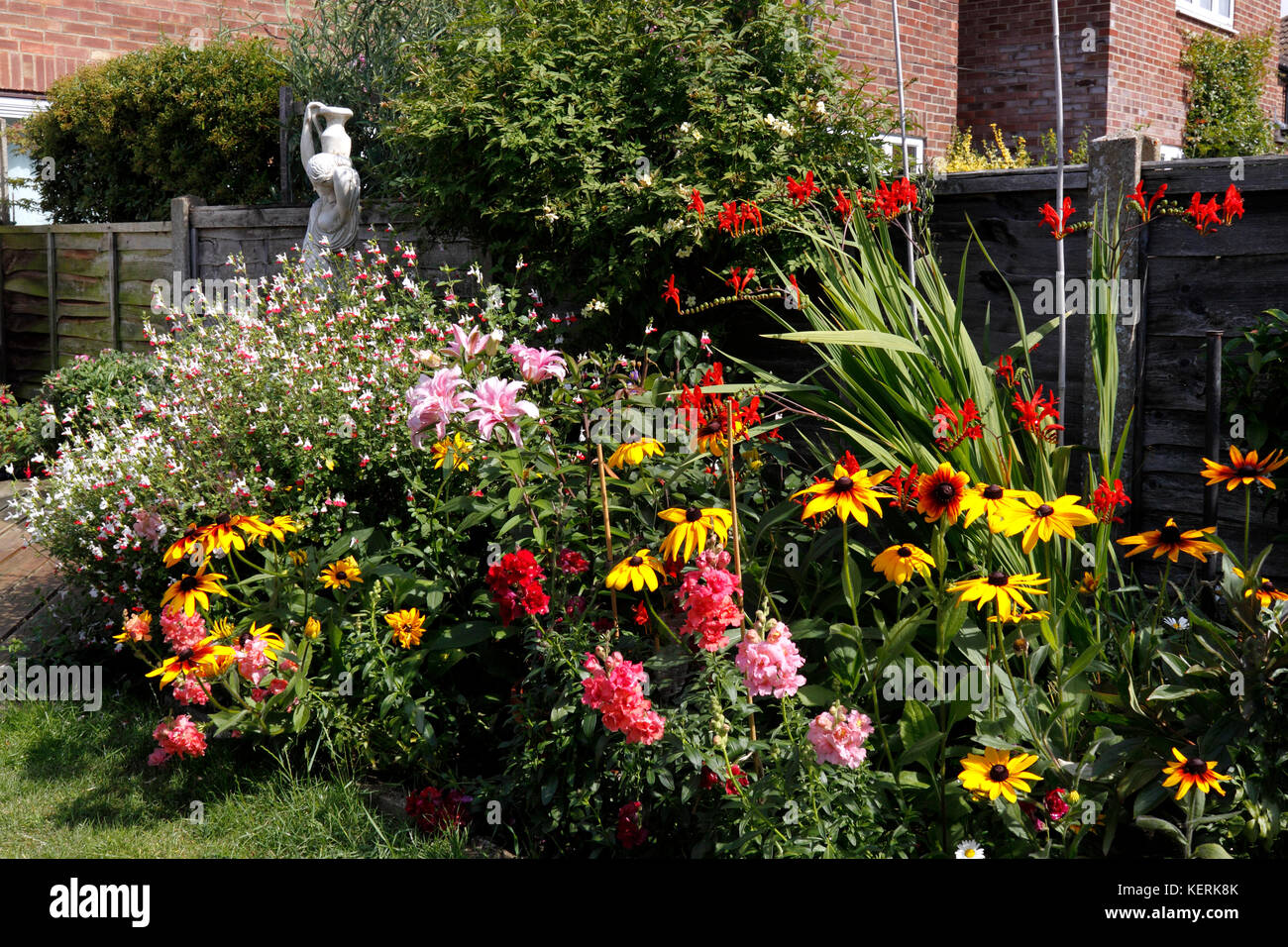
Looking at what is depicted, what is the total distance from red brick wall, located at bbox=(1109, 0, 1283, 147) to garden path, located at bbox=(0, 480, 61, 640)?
938 cm

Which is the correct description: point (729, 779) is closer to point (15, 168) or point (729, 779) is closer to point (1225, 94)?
point (15, 168)

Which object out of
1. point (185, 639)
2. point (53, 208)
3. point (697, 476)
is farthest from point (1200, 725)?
point (53, 208)

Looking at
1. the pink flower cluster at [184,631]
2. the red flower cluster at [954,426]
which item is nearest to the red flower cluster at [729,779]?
the red flower cluster at [954,426]

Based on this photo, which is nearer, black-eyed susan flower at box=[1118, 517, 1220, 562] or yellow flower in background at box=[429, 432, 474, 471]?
black-eyed susan flower at box=[1118, 517, 1220, 562]

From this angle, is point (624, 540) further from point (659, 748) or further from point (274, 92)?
point (274, 92)

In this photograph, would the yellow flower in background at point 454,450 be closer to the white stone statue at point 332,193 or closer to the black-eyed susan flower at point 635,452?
the black-eyed susan flower at point 635,452

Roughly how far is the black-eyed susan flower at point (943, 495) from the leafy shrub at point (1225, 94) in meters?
10.8

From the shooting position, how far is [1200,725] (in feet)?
7.88

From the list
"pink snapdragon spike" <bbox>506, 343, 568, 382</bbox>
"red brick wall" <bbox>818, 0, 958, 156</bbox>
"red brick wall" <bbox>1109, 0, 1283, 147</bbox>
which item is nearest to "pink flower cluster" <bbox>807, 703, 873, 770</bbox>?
"pink snapdragon spike" <bbox>506, 343, 568, 382</bbox>

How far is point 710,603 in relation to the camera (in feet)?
7.90

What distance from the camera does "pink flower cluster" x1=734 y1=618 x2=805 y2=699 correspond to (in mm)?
2307

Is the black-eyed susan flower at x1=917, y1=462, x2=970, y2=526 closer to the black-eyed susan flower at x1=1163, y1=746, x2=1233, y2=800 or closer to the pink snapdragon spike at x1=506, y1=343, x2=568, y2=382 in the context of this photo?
the black-eyed susan flower at x1=1163, y1=746, x2=1233, y2=800

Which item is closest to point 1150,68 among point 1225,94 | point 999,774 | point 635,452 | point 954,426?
point 1225,94

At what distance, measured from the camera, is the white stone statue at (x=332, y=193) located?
5609 mm
